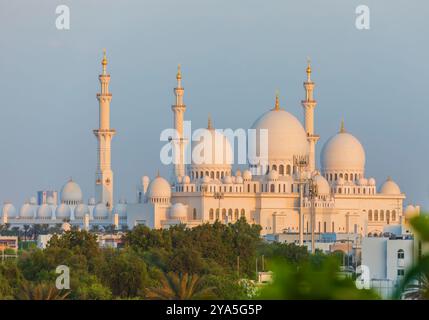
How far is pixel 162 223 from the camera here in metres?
79.5

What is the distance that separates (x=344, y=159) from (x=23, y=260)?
47318 mm

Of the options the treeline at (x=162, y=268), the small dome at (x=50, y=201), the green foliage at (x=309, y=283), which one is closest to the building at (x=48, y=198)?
the small dome at (x=50, y=201)

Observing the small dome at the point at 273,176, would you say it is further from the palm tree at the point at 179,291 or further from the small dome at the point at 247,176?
the palm tree at the point at 179,291

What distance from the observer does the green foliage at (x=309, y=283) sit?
18.1 ft

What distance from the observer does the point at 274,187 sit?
80500 mm

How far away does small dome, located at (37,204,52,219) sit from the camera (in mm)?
96000

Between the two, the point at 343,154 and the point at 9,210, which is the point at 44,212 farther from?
the point at 343,154

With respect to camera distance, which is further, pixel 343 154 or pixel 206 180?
pixel 343 154

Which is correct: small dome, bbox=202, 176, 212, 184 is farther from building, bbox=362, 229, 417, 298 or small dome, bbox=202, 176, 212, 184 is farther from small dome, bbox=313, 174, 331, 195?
building, bbox=362, 229, 417, 298

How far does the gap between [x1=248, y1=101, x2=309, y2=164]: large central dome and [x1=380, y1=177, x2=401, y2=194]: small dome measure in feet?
21.6

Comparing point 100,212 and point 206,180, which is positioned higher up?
point 206,180

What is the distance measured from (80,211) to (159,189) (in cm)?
1175

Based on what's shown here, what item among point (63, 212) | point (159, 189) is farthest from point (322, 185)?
point (63, 212)
